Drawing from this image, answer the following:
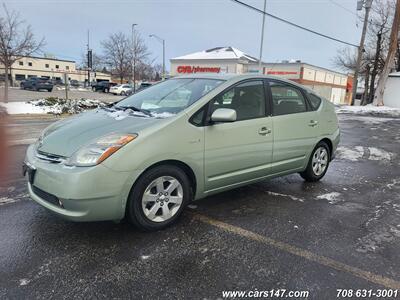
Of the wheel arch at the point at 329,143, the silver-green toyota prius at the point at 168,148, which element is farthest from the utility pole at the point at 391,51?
the silver-green toyota prius at the point at 168,148

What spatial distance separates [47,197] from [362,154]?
7345mm

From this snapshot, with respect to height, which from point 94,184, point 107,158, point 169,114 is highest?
point 169,114

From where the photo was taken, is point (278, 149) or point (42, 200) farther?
point (278, 149)

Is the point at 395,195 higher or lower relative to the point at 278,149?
lower

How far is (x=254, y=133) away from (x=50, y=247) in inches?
101

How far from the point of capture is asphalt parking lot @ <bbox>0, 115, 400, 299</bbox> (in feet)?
8.73

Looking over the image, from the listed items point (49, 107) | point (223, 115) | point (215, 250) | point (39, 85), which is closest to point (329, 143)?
point (223, 115)

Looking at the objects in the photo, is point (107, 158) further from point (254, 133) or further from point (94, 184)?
point (254, 133)

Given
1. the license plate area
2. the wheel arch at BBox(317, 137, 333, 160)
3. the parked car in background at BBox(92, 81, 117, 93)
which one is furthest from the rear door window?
the parked car in background at BBox(92, 81, 117, 93)

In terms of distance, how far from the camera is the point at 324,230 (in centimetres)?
372

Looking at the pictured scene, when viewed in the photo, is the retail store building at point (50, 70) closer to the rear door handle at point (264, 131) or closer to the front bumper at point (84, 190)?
the rear door handle at point (264, 131)

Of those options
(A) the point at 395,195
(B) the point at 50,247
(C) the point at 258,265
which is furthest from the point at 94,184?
(A) the point at 395,195

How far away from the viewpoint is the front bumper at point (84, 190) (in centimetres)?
300

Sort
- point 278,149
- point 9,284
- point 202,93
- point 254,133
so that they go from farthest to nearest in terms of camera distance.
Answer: point 278,149 → point 254,133 → point 202,93 → point 9,284
